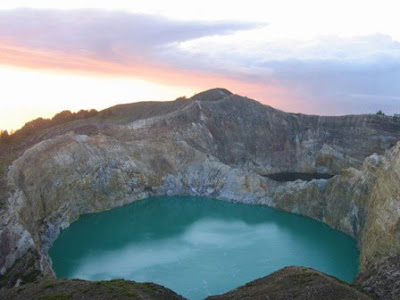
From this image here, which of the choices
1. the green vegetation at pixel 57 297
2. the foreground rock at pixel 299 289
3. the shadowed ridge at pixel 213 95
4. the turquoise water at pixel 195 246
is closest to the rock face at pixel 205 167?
the shadowed ridge at pixel 213 95

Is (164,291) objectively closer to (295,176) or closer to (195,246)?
(195,246)

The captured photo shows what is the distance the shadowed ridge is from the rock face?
0.68 ft

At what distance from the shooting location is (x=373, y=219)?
146 ft

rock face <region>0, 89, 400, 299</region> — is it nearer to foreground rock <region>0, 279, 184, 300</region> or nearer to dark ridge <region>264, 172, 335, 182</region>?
dark ridge <region>264, 172, 335, 182</region>

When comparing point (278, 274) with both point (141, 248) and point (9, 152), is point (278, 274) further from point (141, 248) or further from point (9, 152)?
point (9, 152)

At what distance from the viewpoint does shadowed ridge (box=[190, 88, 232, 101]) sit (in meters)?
89.9

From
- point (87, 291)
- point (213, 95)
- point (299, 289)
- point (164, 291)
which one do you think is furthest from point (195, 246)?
point (213, 95)

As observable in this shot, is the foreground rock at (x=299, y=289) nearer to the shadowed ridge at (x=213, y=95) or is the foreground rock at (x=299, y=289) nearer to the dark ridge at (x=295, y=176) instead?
the dark ridge at (x=295, y=176)

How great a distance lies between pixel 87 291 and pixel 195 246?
82.9 feet

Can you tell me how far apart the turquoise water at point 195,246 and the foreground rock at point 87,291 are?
39.1ft

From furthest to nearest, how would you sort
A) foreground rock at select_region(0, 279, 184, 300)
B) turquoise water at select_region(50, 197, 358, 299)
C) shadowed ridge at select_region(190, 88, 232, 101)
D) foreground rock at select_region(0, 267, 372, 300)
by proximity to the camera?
shadowed ridge at select_region(190, 88, 232, 101), turquoise water at select_region(50, 197, 358, 299), foreground rock at select_region(0, 267, 372, 300), foreground rock at select_region(0, 279, 184, 300)

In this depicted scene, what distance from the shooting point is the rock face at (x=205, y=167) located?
4212 cm

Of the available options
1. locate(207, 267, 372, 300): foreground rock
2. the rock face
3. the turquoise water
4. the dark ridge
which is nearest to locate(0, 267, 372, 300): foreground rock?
locate(207, 267, 372, 300): foreground rock

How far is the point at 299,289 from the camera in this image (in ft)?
82.9
